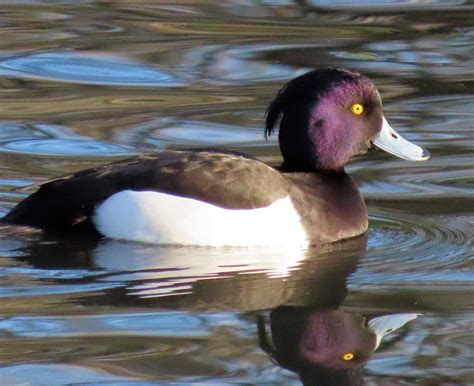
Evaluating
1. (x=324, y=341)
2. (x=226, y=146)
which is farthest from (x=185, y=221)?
(x=226, y=146)

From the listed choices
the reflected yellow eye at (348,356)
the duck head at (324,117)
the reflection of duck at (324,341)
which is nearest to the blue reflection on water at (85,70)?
the duck head at (324,117)

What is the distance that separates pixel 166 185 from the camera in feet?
26.1

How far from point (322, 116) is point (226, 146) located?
175 cm

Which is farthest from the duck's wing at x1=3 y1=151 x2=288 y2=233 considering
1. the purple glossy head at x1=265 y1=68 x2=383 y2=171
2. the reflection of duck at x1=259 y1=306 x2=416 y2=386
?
the reflection of duck at x1=259 y1=306 x2=416 y2=386

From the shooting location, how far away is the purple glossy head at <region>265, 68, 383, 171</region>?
27.6 feet

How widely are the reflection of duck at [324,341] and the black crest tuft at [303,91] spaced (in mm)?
1761

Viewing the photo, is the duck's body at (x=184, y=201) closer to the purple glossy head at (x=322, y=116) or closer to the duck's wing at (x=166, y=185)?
the duck's wing at (x=166, y=185)

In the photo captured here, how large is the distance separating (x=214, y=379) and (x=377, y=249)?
2451mm

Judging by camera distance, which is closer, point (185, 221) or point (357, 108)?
point (185, 221)

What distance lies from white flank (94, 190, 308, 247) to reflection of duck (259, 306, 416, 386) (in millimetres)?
1052

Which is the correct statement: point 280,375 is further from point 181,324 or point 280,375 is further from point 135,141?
point 135,141

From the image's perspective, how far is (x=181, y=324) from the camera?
6582 mm

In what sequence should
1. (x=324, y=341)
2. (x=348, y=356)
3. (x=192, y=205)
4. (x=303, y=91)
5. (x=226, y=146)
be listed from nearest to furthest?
(x=348, y=356), (x=324, y=341), (x=192, y=205), (x=303, y=91), (x=226, y=146)

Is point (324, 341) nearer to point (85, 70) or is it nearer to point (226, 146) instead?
point (226, 146)
